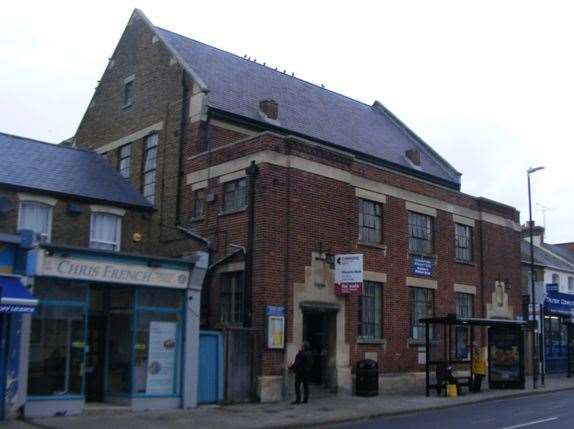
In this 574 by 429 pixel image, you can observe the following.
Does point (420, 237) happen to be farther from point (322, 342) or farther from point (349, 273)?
point (322, 342)

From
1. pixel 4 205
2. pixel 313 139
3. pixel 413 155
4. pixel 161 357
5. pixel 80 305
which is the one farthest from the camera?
pixel 413 155

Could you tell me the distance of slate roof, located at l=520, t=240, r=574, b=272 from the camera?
1820 inches

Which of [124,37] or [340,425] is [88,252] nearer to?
[340,425]

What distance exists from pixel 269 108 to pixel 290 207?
6156 mm

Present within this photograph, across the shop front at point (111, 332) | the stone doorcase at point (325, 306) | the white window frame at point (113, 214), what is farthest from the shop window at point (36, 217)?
the stone doorcase at point (325, 306)

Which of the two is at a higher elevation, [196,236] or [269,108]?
[269,108]

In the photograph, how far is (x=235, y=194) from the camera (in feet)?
75.7

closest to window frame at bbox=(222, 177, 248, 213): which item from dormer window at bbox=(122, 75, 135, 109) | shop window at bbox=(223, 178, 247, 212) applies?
shop window at bbox=(223, 178, 247, 212)

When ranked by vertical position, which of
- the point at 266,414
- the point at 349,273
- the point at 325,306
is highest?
the point at 349,273

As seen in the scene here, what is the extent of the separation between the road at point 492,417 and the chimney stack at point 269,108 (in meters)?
12.3

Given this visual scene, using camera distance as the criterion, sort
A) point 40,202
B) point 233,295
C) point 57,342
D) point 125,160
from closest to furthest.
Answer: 1. point 57,342
2. point 40,202
3. point 233,295
4. point 125,160

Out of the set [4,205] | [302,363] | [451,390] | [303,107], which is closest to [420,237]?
[451,390]

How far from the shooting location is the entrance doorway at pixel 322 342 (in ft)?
75.7

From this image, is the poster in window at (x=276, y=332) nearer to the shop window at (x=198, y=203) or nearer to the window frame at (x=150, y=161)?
the shop window at (x=198, y=203)
